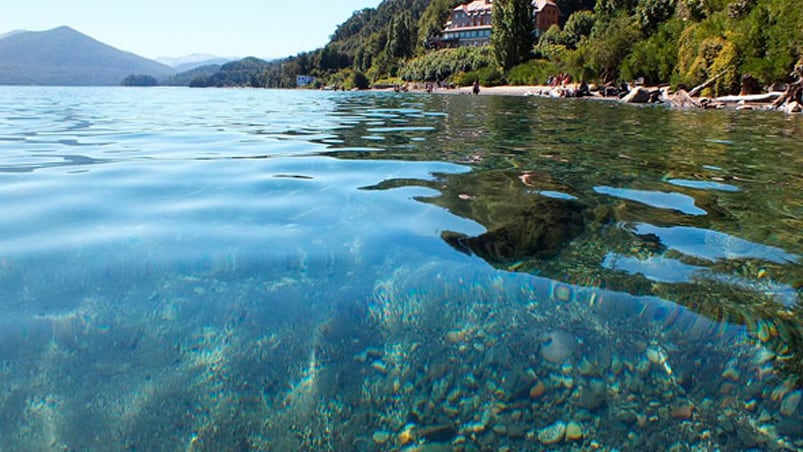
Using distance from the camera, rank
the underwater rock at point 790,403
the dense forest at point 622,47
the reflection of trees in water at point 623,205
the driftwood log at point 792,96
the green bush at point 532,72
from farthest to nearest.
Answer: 1. the green bush at point 532,72
2. the dense forest at point 622,47
3. the driftwood log at point 792,96
4. the reflection of trees in water at point 623,205
5. the underwater rock at point 790,403

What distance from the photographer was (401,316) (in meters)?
2.51

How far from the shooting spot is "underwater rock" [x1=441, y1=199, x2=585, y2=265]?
3.24m

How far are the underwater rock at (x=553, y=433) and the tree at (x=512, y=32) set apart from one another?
60250mm

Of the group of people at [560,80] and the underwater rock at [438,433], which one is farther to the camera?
the group of people at [560,80]

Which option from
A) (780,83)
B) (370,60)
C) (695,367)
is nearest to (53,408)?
(695,367)

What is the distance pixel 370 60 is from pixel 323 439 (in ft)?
419

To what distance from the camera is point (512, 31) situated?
56.0 meters

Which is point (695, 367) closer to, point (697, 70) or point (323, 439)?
point (323, 439)

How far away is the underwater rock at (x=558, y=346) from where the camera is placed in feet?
7.09

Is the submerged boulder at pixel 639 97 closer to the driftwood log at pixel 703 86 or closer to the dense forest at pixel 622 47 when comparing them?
the driftwood log at pixel 703 86

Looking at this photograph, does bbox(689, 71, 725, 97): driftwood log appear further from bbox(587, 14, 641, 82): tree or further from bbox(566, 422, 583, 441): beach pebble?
bbox(566, 422, 583, 441): beach pebble

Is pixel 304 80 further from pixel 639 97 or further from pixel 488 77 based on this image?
pixel 639 97

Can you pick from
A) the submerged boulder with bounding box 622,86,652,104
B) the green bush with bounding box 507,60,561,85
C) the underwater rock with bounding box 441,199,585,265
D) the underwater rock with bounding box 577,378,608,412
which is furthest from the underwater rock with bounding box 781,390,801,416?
the green bush with bounding box 507,60,561,85

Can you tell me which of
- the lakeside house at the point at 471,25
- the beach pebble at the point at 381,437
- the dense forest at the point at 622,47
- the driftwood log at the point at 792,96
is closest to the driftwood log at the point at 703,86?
the dense forest at the point at 622,47
